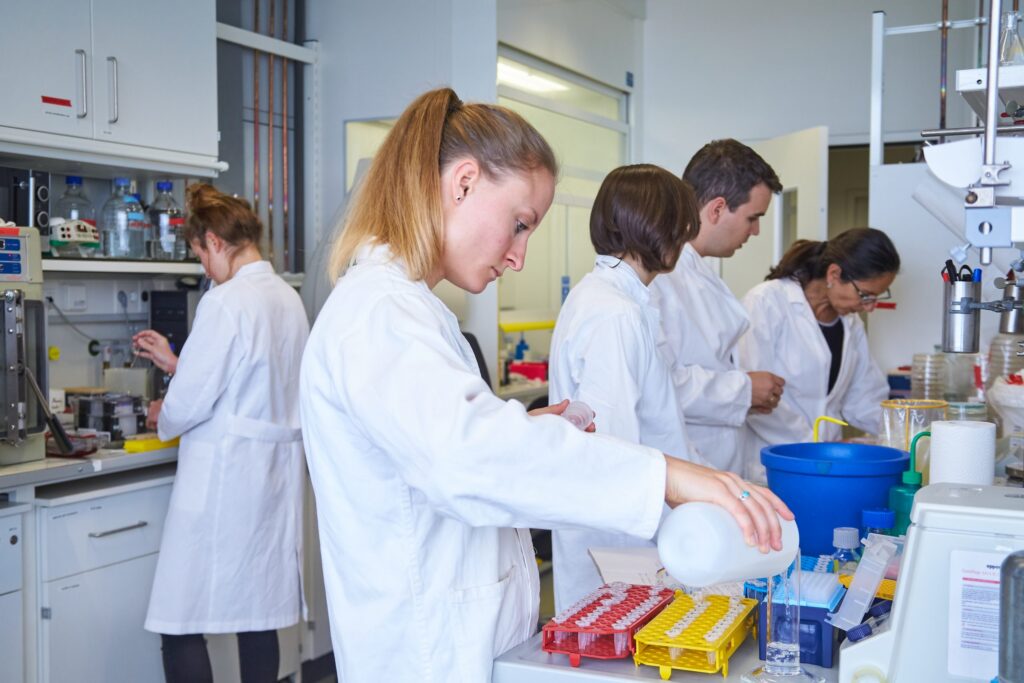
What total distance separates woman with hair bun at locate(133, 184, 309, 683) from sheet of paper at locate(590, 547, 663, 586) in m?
1.29

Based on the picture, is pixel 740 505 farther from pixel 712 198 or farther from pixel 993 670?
pixel 712 198

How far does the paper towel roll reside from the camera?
147 cm

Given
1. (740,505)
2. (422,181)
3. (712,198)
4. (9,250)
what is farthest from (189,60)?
(740,505)

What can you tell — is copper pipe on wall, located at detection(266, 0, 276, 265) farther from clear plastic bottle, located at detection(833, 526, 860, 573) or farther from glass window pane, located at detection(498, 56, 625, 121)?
clear plastic bottle, located at detection(833, 526, 860, 573)

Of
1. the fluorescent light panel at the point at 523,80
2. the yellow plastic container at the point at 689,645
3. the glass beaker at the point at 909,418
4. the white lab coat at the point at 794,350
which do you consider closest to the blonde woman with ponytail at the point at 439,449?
the yellow plastic container at the point at 689,645

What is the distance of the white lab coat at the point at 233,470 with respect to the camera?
2.58 meters

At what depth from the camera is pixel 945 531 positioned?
108cm

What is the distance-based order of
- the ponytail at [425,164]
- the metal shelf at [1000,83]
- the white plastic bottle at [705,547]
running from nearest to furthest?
1. the white plastic bottle at [705,547]
2. the ponytail at [425,164]
3. the metal shelf at [1000,83]

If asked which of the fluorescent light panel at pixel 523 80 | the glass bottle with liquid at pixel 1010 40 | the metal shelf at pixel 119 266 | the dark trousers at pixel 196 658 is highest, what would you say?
the fluorescent light panel at pixel 523 80

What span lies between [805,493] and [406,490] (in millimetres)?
826

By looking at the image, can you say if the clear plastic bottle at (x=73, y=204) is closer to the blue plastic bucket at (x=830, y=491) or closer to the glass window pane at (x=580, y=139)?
the glass window pane at (x=580, y=139)

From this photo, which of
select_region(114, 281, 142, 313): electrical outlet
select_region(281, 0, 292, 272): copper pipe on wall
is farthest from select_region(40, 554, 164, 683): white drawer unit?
select_region(281, 0, 292, 272): copper pipe on wall

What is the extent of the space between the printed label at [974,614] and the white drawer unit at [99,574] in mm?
2035

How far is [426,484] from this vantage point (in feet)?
3.34
